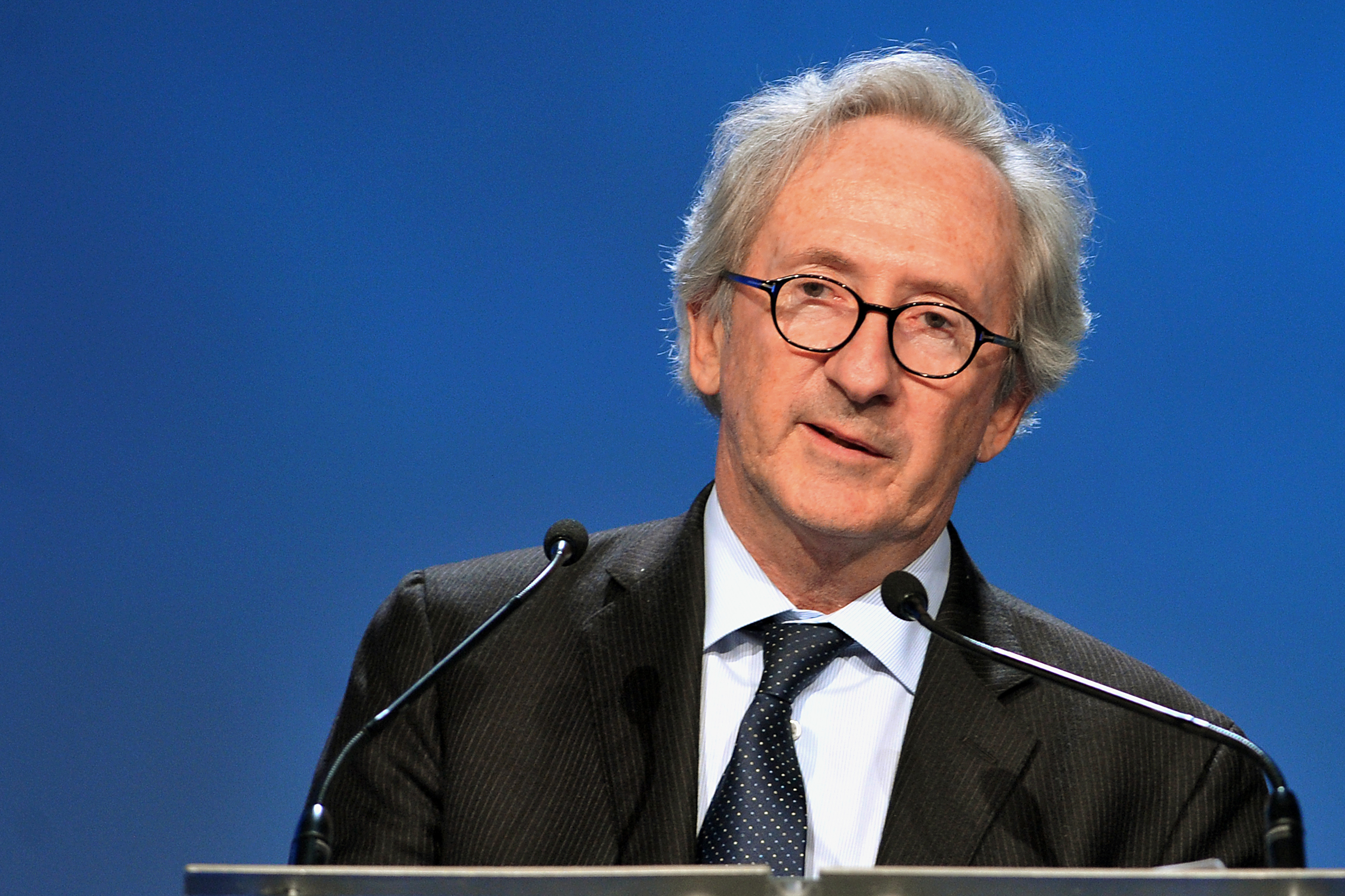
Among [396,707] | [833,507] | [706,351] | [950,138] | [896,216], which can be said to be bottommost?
[396,707]

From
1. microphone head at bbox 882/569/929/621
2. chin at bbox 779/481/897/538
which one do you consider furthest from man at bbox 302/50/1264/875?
microphone head at bbox 882/569/929/621

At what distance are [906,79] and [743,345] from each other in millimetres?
523

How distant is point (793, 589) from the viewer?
1949mm

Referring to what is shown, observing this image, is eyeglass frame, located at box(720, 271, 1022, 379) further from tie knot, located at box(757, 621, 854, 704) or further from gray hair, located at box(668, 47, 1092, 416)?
tie knot, located at box(757, 621, 854, 704)

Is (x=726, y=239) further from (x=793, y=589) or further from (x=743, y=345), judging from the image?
(x=793, y=589)

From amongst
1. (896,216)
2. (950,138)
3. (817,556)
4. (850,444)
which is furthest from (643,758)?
(950,138)

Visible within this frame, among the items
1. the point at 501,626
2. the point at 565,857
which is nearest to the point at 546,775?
the point at 565,857

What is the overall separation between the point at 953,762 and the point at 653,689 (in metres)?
0.41

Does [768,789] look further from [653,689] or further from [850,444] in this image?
[850,444]

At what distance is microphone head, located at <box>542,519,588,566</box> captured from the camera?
1.61 m

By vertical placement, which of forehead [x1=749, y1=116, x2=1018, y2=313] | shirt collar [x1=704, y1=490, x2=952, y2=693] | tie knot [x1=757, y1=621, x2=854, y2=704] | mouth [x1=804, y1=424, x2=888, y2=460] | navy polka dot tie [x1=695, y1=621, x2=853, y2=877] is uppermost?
forehead [x1=749, y1=116, x2=1018, y2=313]

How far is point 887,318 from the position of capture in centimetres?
185

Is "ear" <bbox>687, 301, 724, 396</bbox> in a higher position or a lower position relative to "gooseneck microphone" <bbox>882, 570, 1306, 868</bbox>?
higher

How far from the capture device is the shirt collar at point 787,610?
1870mm
